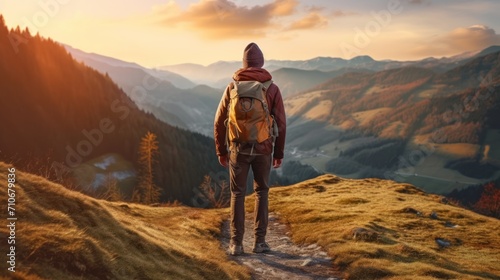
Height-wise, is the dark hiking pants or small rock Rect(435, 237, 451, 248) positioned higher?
the dark hiking pants

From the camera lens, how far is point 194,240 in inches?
551

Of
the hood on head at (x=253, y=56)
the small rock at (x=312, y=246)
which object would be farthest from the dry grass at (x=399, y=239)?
the hood on head at (x=253, y=56)

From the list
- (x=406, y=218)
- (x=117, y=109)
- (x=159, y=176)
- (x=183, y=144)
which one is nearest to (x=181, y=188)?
(x=159, y=176)

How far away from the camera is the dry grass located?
11.7 m

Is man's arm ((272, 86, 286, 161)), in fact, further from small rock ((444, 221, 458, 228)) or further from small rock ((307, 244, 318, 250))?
small rock ((444, 221, 458, 228))

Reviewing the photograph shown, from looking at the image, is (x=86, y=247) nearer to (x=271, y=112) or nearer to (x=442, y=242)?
(x=271, y=112)

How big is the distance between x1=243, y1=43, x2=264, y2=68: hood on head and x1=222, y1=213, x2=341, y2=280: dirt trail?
635 cm

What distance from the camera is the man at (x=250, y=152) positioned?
11.3 metres

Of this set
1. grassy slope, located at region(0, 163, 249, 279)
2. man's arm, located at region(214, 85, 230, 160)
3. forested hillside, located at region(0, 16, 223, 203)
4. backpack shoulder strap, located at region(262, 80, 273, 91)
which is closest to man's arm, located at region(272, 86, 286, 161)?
backpack shoulder strap, located at region(262, 80, 273, 91)

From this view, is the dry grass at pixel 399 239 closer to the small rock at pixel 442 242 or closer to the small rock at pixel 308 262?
the small rock at pixel 442 242

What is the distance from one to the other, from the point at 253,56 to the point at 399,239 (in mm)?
10930

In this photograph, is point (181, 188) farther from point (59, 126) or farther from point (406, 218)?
point (406, 218)

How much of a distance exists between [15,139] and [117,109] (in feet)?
156

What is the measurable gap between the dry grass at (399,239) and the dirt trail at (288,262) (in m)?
0.46
